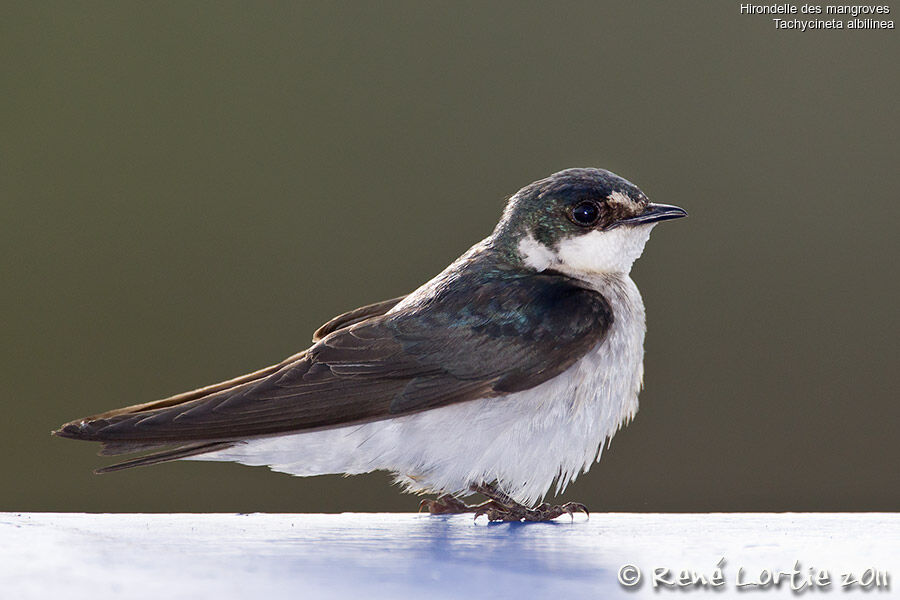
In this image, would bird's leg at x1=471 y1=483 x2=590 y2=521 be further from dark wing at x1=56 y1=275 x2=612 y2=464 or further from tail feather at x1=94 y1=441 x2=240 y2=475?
tail feather at x1=94 y1=441 x2=240 y2=475

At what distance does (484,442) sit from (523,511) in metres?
0.18

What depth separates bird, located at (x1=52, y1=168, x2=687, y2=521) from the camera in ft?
5.77

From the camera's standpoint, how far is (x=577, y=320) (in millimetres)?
1885

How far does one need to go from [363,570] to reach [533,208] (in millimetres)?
1042

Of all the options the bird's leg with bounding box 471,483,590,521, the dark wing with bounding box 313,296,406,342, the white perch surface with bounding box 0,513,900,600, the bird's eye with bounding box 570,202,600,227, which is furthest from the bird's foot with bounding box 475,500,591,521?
the bird's eye with bounding box 570,202,600,227

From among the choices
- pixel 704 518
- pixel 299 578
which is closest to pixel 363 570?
pixel 299 578

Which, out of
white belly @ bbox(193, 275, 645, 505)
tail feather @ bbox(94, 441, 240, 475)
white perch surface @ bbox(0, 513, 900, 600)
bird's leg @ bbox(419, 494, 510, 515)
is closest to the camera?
white perch surface @ bbox(0, 513, 900, 600)

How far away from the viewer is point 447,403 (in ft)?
5.91

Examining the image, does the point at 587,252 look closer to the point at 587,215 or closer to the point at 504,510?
the point at 587,215

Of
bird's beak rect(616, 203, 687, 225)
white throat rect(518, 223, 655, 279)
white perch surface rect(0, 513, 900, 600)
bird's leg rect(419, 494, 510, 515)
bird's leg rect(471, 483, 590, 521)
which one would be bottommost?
bird's leg rect(419, 494, 510, 515)

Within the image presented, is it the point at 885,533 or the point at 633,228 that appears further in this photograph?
the point at 633,228

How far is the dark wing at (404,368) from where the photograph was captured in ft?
5.65

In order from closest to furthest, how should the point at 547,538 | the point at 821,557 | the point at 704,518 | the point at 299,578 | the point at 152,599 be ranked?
the point at 152,599 < the point at 299,578 < the point at 821,557 < the point at 547,538 < the point at 704,518

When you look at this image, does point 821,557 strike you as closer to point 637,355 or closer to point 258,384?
point 637,355
